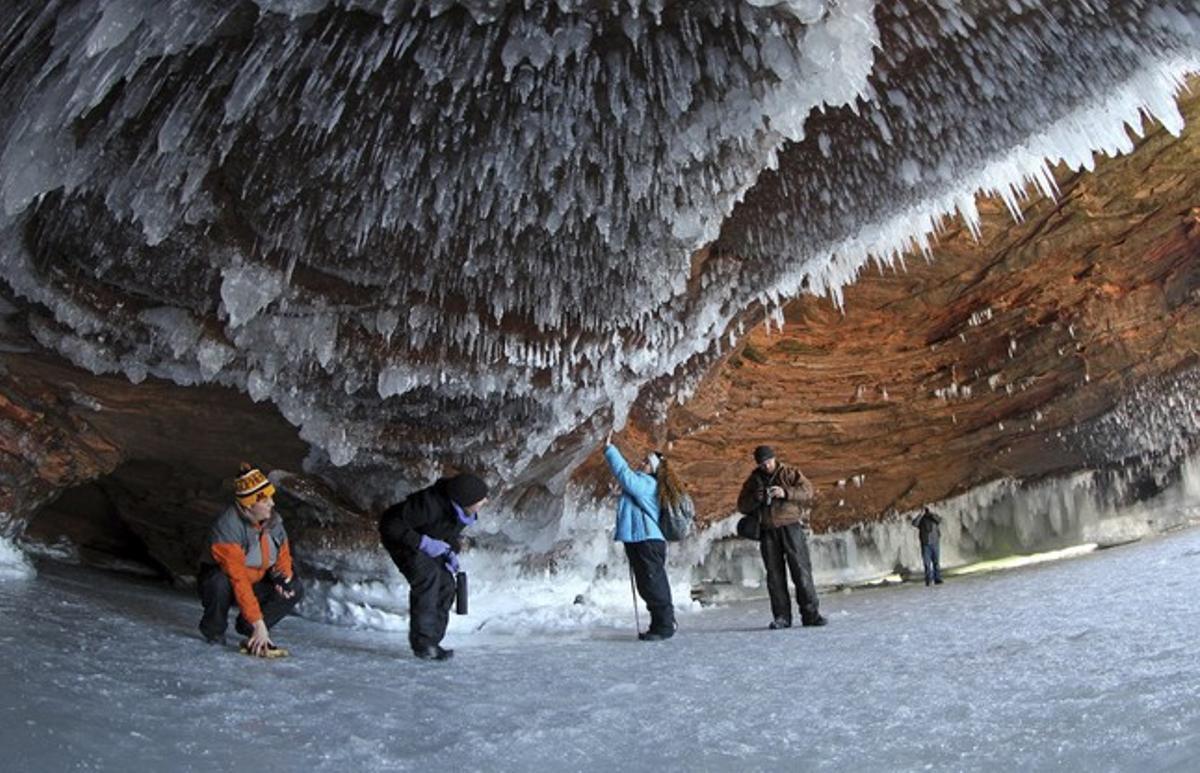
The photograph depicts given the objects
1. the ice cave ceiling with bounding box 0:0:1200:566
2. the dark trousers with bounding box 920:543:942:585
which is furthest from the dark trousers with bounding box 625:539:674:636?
the dark trousers with bounding box 920:543:942:585

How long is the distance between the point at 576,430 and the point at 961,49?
4.40m

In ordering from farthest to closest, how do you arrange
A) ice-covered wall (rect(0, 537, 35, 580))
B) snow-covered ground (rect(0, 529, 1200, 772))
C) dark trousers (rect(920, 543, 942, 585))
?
dark trousers (rect(920, 543, 942, 585)) < ice-covered wall (rect(0, 537, 35, 580)) < snow-covered ground (rect(0, 529, 1200, 772))

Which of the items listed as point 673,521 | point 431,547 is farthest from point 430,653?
point 673,521

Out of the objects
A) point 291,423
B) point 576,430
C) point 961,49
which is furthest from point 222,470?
point 961,49

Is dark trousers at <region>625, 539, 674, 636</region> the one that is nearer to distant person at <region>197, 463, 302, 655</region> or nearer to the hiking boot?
the hiking boot

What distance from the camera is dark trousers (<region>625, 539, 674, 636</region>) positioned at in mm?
6453

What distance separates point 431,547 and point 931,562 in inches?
294

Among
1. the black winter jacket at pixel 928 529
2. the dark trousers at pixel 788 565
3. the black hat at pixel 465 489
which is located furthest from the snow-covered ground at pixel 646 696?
the black winter jacket at pixel 928 529

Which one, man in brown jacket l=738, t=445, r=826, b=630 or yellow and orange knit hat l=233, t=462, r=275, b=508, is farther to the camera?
man in brown jacket l=738, t=445, r=826, b=630

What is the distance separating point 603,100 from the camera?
13.9 ft

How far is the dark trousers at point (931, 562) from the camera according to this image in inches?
434

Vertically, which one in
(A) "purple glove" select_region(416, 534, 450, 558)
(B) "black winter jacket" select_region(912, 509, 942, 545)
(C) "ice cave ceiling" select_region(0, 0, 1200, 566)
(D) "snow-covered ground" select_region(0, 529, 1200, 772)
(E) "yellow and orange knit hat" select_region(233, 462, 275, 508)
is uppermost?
(C) "ice cave ceiling" select_region(0, 0, 1200, 566)

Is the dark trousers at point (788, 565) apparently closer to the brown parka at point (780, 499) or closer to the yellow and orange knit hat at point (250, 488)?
the brown parka at point (780, 499)

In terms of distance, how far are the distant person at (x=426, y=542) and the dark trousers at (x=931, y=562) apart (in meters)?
6.78
